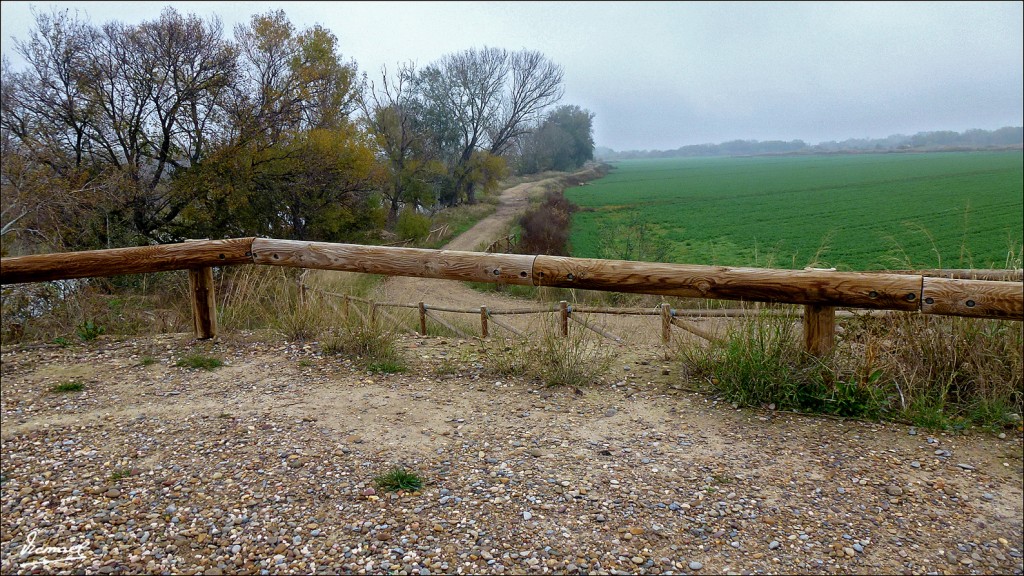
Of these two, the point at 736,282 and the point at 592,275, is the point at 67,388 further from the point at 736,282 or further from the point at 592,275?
the point at 736,282

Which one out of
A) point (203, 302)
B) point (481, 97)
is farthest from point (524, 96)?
point (203, 302)

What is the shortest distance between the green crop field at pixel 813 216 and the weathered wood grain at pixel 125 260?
4166 millimetres

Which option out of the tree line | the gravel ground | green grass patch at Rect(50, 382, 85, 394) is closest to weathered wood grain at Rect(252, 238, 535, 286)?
the gravel ground

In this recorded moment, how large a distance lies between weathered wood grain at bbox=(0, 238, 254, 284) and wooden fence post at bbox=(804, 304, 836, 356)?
13.4 ft

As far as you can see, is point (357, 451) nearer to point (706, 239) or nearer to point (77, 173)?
point (77, 173)

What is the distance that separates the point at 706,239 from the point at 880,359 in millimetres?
23489

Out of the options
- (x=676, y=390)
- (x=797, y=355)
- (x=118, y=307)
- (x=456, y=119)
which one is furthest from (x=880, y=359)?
(x=456, y=119)

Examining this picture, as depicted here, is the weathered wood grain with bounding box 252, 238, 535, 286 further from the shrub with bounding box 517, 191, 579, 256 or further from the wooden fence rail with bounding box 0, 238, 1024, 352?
the shrub with bounding box 517, 191, 579, 256

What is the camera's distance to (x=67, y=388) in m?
4.77

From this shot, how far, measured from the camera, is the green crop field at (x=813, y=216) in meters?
19.8

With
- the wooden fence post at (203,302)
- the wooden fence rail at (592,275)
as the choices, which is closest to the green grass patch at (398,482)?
the wooden fence rail at (592,275)

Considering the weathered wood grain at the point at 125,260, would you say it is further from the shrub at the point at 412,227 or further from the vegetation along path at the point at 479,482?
the shrub at the point at 412,227

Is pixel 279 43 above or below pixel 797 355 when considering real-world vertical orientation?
above

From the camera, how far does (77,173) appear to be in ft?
51.3
